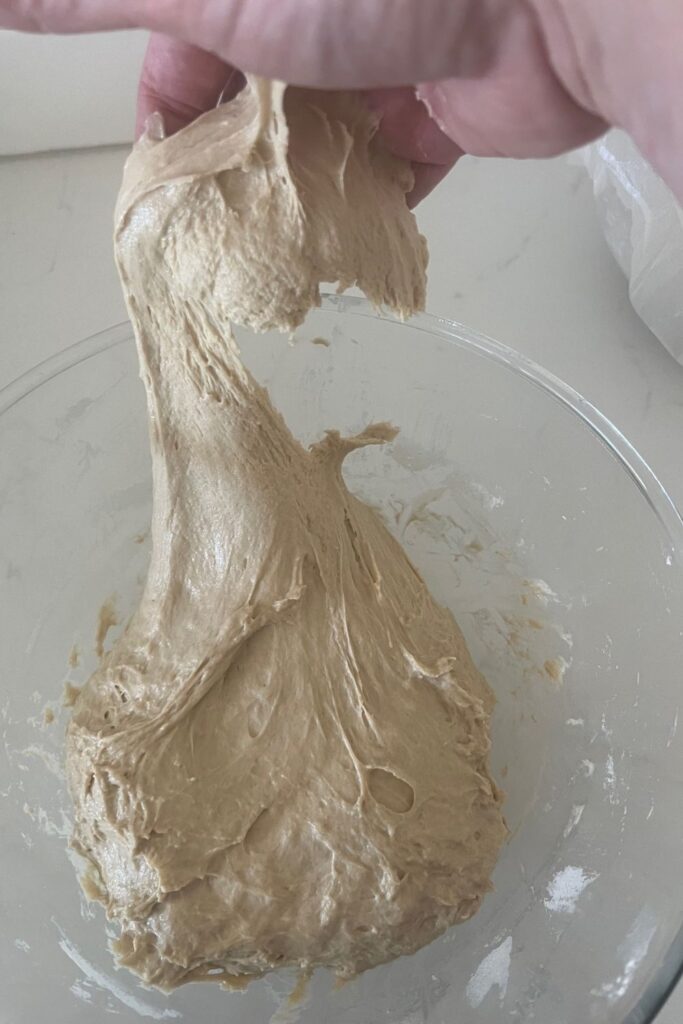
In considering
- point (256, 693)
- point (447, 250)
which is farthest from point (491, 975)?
point (447, 250)

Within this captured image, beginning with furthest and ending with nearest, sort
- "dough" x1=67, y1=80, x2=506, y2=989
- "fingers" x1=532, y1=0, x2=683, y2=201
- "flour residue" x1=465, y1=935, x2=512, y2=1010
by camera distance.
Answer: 1. "flour residue" x1=465, y1=935, x2=512, y2=1010
2. "dough" x1=67, y1=80, x2=506, y2=989
3. "fingers" x1=532, y1=0, x2=683, y2=201

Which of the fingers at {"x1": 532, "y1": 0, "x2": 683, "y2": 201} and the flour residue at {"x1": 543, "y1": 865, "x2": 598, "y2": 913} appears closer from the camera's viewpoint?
the fingers at {"x1": 532, "y1": 0, "x2": 683, "y2": 201}

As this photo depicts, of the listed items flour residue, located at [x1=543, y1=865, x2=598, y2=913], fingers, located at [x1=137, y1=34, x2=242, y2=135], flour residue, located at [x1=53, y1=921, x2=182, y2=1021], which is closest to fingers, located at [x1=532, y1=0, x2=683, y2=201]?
fingers, located at [x1=137, y1=34, x2=242, y2=135]

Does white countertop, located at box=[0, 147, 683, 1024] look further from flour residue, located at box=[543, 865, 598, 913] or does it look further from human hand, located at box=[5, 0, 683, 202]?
human hand, located at box=[5, 0, 683, 202]

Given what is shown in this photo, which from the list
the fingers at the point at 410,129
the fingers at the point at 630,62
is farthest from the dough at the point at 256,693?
the fingers at the point at 630,62

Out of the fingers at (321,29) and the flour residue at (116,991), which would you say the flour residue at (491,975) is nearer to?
the flour residue at (116,991)

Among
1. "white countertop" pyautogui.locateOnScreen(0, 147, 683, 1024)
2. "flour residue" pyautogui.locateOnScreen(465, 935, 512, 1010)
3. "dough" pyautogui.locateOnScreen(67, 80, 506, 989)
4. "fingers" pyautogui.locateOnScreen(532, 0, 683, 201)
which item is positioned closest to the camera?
"fingers" pyautogui.locateOnScreen(532, 0, 683, 201)
